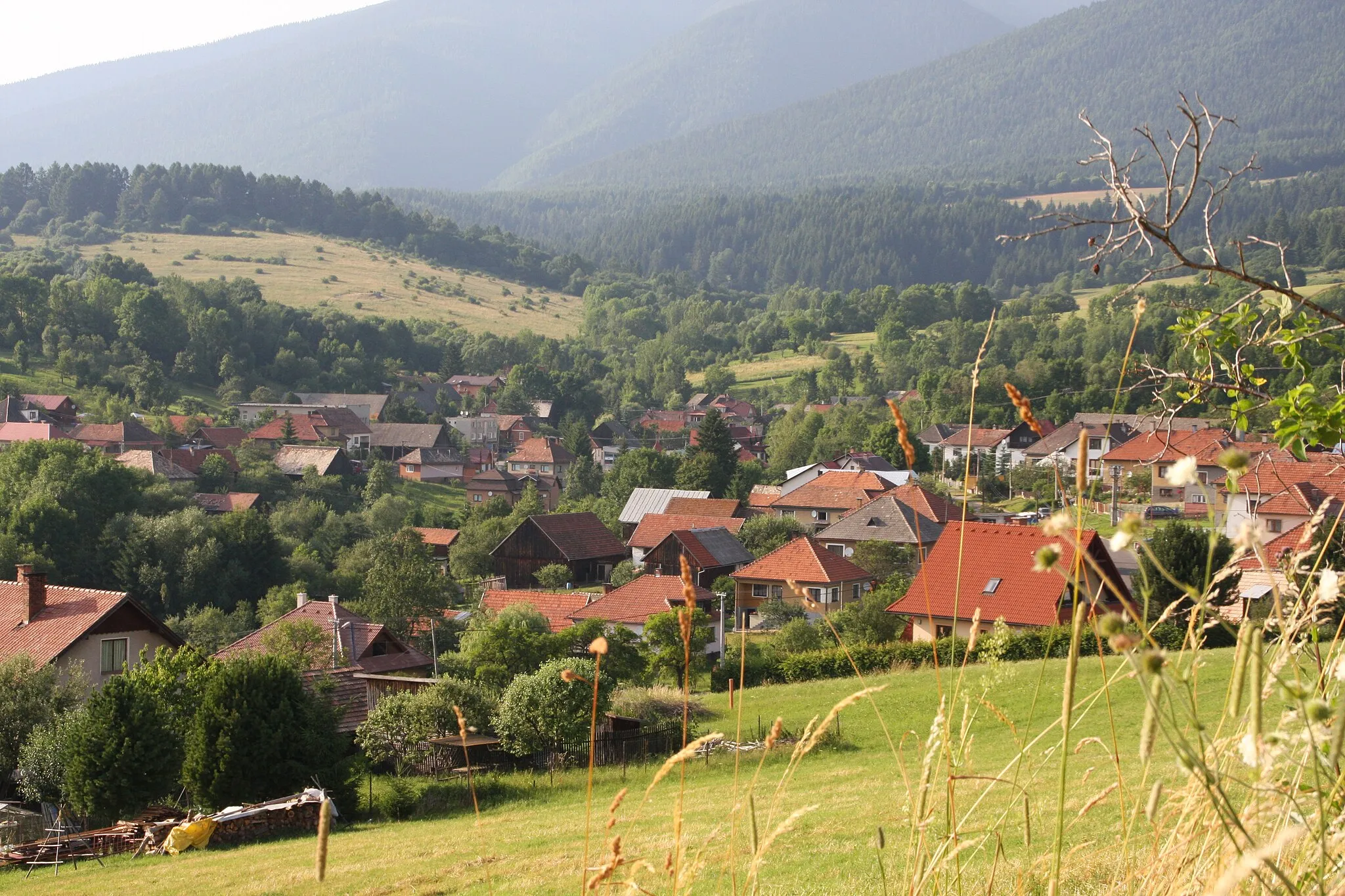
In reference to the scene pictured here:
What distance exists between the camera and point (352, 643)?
24.3 meters

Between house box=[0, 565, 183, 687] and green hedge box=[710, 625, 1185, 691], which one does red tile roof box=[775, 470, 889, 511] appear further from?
house box=[0, 565, 183, 687]

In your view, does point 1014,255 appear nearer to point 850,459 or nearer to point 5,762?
point 850,459

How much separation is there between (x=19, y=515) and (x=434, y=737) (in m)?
27.0

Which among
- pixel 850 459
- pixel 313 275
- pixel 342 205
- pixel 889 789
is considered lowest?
pixel 850 459

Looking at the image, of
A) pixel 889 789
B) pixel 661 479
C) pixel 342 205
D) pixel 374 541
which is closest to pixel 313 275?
pixel 342 205

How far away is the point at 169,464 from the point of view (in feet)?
174

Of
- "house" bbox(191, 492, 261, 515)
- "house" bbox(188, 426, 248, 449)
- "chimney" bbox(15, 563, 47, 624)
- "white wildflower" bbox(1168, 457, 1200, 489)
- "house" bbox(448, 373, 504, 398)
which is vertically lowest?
"house" bbox(191, 492, 261, 515)

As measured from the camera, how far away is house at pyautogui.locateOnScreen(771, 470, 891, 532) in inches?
1957

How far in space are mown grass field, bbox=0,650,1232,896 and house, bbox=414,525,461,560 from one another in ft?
94.9

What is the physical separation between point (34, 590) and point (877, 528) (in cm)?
2652

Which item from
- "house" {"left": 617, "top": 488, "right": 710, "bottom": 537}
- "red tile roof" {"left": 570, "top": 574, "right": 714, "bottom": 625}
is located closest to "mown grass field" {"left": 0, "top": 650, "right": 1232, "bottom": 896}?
"red tile roof" {"left": 570, "top": 574, "right": 714, "bottom": 625}

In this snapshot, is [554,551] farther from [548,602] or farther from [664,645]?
[664,645]

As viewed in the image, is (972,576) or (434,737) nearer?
(434,737)

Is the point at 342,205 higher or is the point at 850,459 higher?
the point at 342,205
